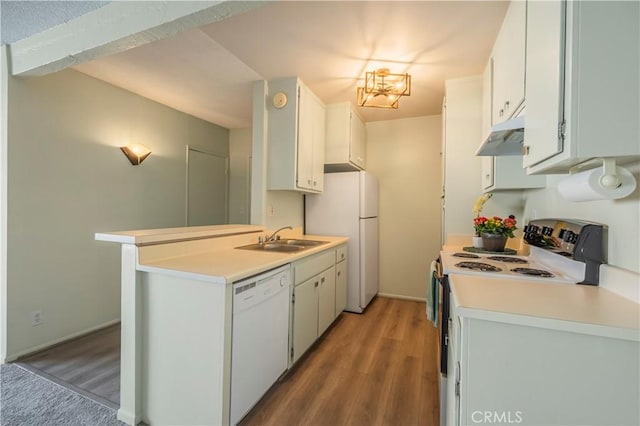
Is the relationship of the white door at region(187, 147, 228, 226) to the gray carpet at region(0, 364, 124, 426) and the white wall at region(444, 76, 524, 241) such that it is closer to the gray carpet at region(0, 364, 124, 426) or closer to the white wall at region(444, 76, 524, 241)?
the gray carpet at region(0, 364, 124, 426)

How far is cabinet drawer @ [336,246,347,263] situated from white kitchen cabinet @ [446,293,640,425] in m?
2.08

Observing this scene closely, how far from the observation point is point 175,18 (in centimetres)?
150

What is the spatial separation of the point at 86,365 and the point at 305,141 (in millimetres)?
2548

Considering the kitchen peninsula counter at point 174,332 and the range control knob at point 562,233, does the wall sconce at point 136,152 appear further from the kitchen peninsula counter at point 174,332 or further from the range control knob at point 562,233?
the range control knob at point 562,233

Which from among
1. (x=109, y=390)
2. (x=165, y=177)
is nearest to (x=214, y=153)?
(x=165, y=177)

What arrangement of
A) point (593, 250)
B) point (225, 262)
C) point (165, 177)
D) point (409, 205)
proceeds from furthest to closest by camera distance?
point (409, 205), point (165, 177), point (225, 262), point (593, 250)

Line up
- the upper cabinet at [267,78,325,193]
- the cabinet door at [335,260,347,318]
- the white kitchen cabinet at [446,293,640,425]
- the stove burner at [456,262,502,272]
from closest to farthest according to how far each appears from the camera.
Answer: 1. the white kitchen cabinet at [446,293,640,425]
2. the stove burner at [456,262,502,272]
3. the upper cabinet at [267,78,325,193]
4. the cabinet door at [335,260,347,318]

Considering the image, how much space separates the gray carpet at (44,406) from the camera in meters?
1.56

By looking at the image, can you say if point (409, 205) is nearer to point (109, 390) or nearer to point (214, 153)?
point (214, 153)

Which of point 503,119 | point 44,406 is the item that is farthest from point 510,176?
point 44,406

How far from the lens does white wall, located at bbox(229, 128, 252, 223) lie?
4.32m

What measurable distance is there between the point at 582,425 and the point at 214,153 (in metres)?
4.28

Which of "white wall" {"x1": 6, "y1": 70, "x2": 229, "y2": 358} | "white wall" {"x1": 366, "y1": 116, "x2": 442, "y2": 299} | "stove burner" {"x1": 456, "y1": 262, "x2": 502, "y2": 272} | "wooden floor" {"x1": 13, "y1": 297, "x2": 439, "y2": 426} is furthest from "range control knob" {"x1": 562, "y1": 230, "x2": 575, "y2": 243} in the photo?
"white wall" {"x1": 6, "y1": 70, "x2": 229, "y2": 358}

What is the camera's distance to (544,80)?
3.19ft
